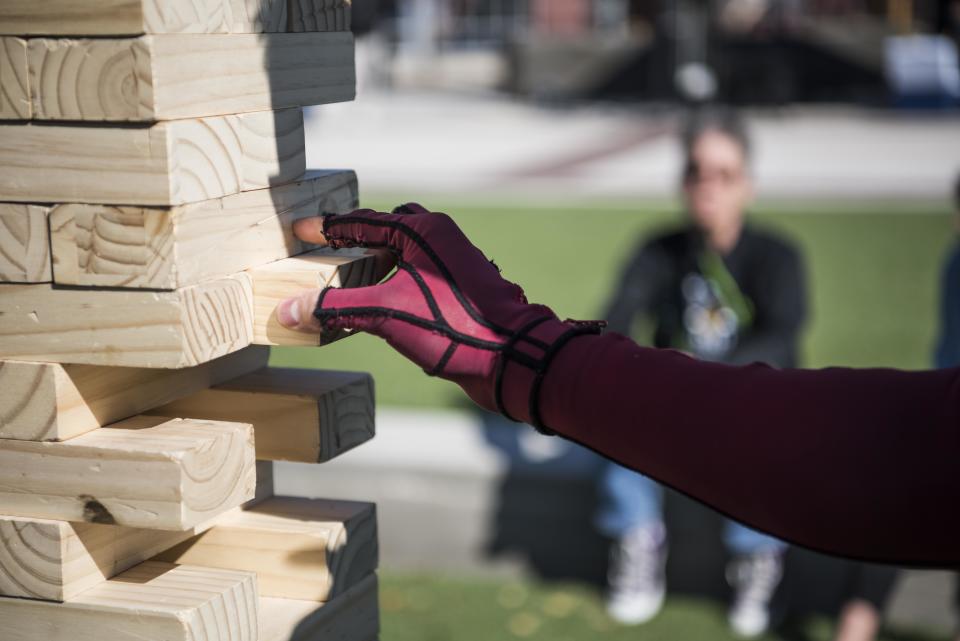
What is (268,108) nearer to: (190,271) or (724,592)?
(190,271)

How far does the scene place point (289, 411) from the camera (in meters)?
1.77

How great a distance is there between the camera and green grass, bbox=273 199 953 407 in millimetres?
7164

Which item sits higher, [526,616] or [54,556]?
[54,556]

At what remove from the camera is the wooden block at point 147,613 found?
5.05 feet

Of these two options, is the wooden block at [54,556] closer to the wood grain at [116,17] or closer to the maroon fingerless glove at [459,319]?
the maroon fingerless glove at [459,319]

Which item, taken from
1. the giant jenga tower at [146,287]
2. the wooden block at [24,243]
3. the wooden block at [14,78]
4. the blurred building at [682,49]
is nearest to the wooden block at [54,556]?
the giant jenga tower at [146,287]

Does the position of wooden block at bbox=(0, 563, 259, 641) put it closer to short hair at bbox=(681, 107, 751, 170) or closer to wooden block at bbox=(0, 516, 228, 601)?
wooden block at bbox=(0, 516, 228, 601)

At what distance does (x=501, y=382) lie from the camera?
142 centimetres

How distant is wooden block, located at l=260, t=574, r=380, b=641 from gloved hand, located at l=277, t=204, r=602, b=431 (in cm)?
47

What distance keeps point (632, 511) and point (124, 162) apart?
3059 mm

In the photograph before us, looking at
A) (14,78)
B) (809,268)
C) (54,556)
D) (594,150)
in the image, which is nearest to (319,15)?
(14,78)

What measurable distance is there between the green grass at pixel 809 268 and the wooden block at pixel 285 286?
4735mm

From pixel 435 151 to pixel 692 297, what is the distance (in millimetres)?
14094

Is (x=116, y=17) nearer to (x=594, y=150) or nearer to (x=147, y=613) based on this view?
(x=147, y=613)
